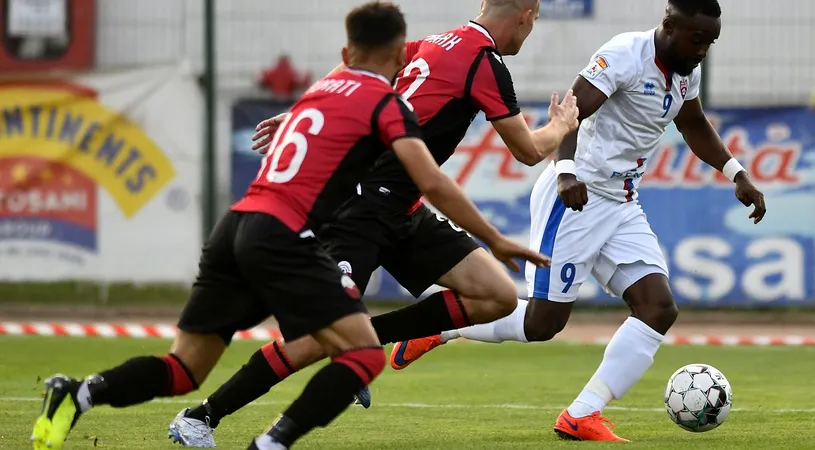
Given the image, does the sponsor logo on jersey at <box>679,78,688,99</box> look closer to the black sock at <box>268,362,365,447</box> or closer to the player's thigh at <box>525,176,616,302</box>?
the player's thigh at <box>525,176,616,302</box>

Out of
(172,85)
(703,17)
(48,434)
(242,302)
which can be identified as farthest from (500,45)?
(172,85)

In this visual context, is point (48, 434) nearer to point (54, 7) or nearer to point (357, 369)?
point (357, 369)

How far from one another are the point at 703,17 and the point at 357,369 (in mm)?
2961

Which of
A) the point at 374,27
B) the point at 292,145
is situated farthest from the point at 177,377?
the point at 374,27

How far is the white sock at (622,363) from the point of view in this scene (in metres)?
7.53

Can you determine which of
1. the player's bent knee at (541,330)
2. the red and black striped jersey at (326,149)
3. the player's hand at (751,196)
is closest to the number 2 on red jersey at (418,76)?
the red and black striped jersey at (326,149)

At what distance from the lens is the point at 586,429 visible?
7363 millimetres

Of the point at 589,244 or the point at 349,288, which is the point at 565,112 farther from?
the point at 349,288

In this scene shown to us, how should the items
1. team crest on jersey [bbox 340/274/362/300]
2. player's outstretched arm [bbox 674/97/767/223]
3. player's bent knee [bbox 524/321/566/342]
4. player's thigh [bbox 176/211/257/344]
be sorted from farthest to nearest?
player's outstretched arm [bbox 674/97/767/223]
player's bent knee [bbox 524/321/566/342]
player's thigh [bbox 176/211/257/344]
team crest on jersey [bbox 340/274/362/300]

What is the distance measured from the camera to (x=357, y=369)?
588 cm

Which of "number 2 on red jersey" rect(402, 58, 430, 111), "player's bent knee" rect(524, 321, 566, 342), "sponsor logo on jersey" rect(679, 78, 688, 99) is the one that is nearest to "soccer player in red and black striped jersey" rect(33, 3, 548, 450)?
"number 2 on red jersey" rect(402, 58, 430, 111)

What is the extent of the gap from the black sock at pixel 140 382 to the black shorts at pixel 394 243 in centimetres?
120

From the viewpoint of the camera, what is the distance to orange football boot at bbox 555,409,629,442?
24.0 feet

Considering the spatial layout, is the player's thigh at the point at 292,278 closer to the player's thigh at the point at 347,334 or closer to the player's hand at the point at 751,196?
the player's thigh at the point at 347,334
